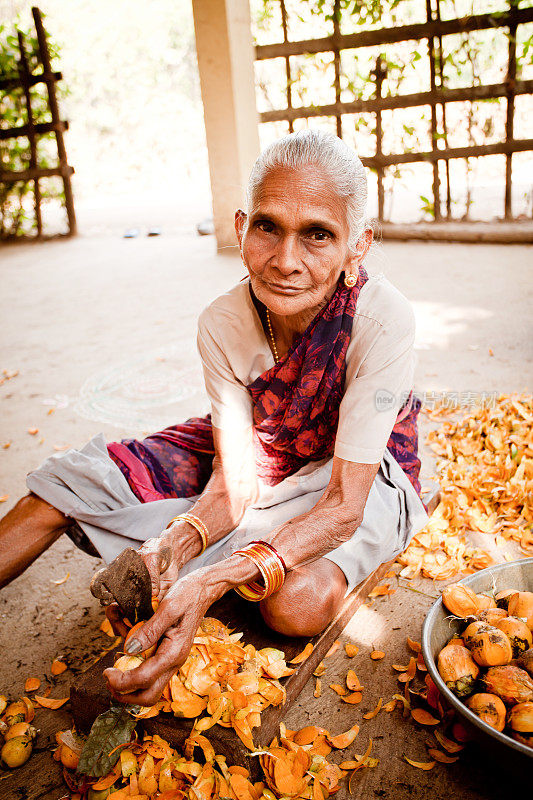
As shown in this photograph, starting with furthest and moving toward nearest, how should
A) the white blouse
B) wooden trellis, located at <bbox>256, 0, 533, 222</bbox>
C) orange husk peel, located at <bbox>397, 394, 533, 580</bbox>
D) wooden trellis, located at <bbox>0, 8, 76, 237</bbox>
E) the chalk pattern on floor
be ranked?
wooden trellis, located at <bbox>0, 8, 76, 237</bbox> < wooden trellis, located at <bbox>256, 0, 533, 222</bbox> < the chalk pattern on floor < orange husk peel, located at <bbox>397, 394, 533, 580</bbox> < the white blouse

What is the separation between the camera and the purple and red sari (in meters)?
1.75

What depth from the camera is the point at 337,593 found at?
5.77 feet

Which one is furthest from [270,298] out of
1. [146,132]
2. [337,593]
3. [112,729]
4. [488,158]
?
[146,132]

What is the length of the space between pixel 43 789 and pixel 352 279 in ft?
4.98

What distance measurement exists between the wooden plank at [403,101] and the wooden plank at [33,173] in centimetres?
317

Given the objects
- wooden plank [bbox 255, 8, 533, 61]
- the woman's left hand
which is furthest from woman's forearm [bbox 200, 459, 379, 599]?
wooden plank [bbox 255, 8, 533, 61]

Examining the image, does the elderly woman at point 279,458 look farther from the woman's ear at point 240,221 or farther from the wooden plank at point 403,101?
the wooden plank at point 403,101

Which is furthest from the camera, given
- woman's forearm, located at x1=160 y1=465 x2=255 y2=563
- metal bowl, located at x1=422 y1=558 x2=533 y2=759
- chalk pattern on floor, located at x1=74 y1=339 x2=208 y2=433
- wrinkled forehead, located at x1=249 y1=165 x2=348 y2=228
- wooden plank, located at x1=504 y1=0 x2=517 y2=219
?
wooden plank, located at x1=504 y1=0 x2=517 y2=219

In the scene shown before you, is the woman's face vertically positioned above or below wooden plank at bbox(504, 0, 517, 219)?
below

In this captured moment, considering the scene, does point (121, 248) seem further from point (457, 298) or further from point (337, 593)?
→ point (337, 593)

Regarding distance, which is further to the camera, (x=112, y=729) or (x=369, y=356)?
(x=369, y=356)

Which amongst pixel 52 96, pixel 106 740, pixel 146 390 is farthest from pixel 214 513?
pixel 52 96

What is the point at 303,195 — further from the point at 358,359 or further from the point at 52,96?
the point at 52,96

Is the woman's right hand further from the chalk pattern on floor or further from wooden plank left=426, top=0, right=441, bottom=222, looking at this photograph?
wooden plank left=426, top=0, right=441, bottom=222
